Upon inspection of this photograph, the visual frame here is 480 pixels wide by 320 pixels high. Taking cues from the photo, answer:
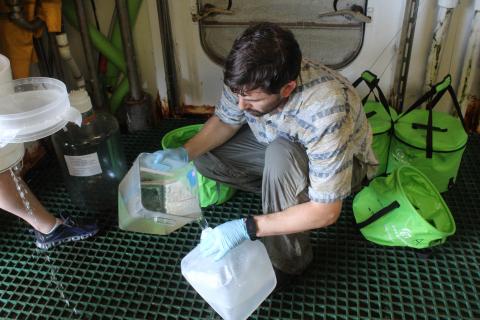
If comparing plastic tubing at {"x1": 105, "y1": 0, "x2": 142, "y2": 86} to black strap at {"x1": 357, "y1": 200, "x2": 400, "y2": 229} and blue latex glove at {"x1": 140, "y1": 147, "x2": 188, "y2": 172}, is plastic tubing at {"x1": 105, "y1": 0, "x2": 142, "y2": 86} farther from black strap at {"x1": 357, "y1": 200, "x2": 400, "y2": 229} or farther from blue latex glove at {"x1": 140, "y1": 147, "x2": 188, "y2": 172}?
black strap at {"x1": 357, "y1": 200, "x2": 400, "y2": 229}

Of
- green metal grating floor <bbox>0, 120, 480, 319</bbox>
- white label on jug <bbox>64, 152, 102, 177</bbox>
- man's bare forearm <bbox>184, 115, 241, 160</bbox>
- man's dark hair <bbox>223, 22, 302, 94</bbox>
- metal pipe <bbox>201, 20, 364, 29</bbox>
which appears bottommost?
green metal grating floor <bbox>0, 120, 480, 319</bbox>

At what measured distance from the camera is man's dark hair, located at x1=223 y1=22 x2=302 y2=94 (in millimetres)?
949

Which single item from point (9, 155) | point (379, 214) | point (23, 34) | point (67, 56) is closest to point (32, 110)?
point (9, 155)

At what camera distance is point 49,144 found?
1900mm

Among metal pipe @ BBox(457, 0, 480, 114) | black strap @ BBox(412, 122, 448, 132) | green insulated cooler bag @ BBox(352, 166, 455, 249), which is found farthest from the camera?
metal pipe @ BBox(457, 0, 480, 114)

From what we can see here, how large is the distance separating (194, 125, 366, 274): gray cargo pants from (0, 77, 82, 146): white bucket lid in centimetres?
50

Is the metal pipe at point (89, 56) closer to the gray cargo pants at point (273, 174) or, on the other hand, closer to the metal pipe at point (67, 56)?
the metal pipe at point (67, 56)

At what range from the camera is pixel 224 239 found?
43.4 inches

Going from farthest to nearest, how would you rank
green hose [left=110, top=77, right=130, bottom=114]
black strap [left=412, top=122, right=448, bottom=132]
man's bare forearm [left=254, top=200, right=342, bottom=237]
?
green hose [left=110, top=77, right=130, bottom=114]
black strap [left=412, top=122, right=448, bottom=132]
man's bare forearm [left=254, top=200, right=342, bottom=237]

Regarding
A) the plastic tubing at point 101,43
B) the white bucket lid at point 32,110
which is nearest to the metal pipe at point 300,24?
the plastic tubing at point 101,43

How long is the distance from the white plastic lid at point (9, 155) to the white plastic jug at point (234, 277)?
22.0 inches

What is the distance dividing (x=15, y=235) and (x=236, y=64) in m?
1.06

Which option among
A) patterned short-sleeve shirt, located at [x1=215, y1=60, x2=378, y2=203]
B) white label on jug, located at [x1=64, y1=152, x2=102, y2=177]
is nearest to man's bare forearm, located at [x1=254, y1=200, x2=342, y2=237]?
patterned short-sleeve shirt, located at [x1=215, y1=60, x2=378, y2=203]

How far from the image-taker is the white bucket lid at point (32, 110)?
95cm
